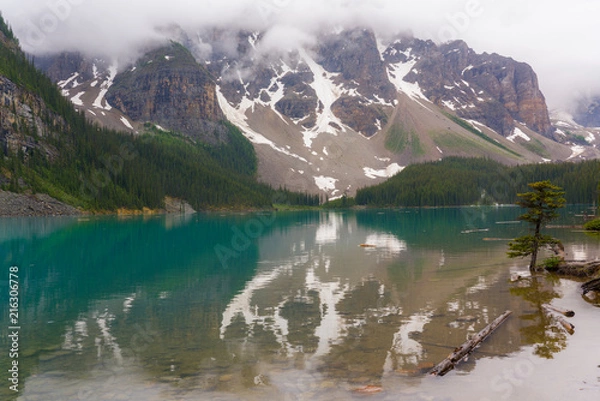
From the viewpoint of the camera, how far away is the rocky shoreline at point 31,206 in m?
140

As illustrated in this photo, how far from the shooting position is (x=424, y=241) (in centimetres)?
7350

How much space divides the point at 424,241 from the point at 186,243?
37.6 m

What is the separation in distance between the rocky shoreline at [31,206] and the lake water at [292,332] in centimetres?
10617

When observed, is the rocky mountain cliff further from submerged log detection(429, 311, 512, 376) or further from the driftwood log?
submerged log detection(429, 311, 512, 376)

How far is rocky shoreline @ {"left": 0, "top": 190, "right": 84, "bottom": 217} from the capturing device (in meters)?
140

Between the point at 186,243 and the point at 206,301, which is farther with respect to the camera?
the point at 186,243

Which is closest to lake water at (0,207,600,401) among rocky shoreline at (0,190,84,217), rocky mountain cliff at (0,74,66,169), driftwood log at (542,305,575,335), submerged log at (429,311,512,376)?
submerged log at (429,311,512,376)

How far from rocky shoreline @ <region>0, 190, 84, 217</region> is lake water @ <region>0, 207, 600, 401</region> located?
348 ft

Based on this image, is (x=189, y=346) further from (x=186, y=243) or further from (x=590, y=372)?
(x=186, y=243)

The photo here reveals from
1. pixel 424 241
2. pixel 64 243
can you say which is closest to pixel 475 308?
pixel 424 241

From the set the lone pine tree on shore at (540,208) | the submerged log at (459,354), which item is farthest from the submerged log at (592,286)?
the submerged log at (459,354)

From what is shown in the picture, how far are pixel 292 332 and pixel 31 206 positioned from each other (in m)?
148

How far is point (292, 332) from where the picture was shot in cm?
2389

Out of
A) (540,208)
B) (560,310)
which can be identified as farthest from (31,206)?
(560,310)
